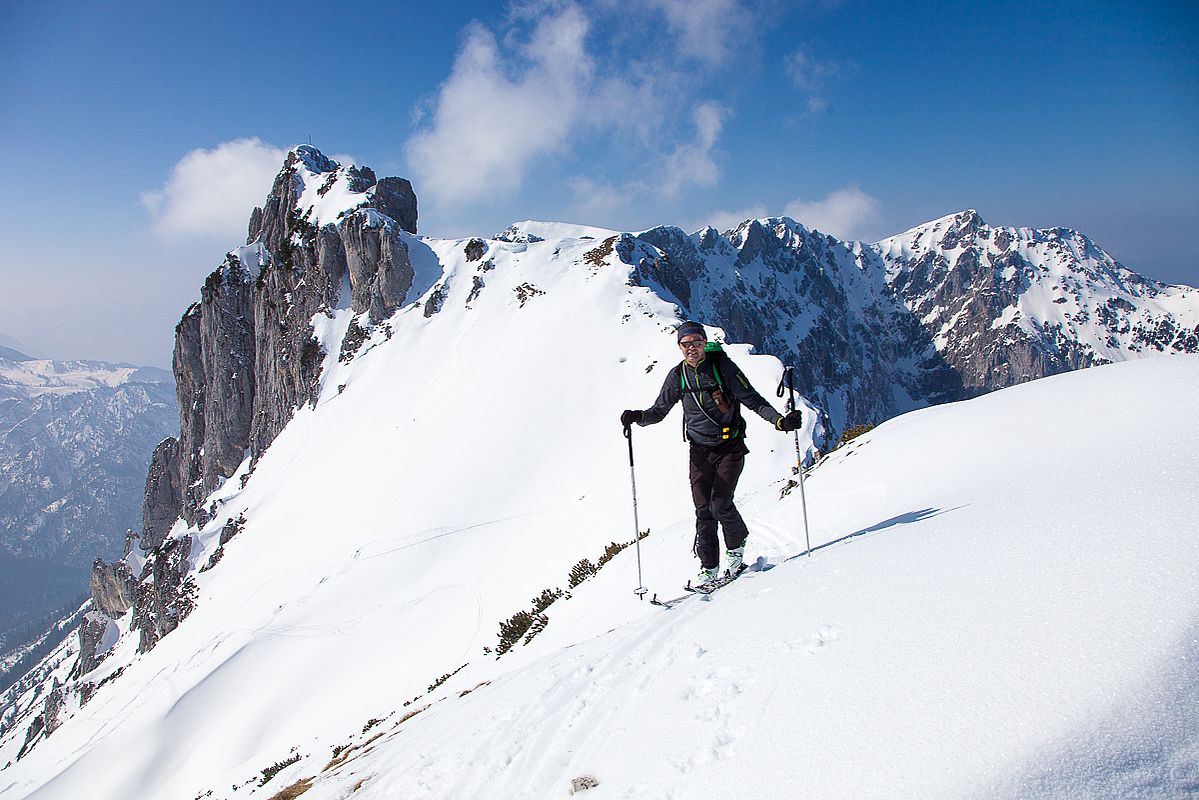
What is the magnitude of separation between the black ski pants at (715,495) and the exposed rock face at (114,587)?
93.2 metres

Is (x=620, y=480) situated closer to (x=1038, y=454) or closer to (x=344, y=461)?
(x=1038, y=454)

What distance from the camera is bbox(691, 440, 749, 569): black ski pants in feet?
21.5

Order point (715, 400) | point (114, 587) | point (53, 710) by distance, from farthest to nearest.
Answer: point (114, 587)
point (53, 710)
point (715, 400)

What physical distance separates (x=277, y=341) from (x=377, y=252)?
18.2m

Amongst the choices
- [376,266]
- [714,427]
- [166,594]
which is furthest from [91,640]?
[714,427]

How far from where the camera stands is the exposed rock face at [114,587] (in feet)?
247

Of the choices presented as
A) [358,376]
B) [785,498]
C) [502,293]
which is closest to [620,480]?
[785,498]

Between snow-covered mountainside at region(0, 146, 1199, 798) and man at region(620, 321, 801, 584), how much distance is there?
73 cm

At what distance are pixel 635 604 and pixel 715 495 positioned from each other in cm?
199

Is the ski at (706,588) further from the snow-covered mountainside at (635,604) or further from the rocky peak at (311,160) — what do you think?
the rocky peak at (311,160)

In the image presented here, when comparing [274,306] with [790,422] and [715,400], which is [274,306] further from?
[790,422]

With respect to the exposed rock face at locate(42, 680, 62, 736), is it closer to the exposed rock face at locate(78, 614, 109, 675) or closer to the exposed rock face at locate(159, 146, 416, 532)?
the exposed rock face at locate(78, 614, 109, 675)

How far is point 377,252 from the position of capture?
210ft

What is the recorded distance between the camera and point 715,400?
21.1 feet
